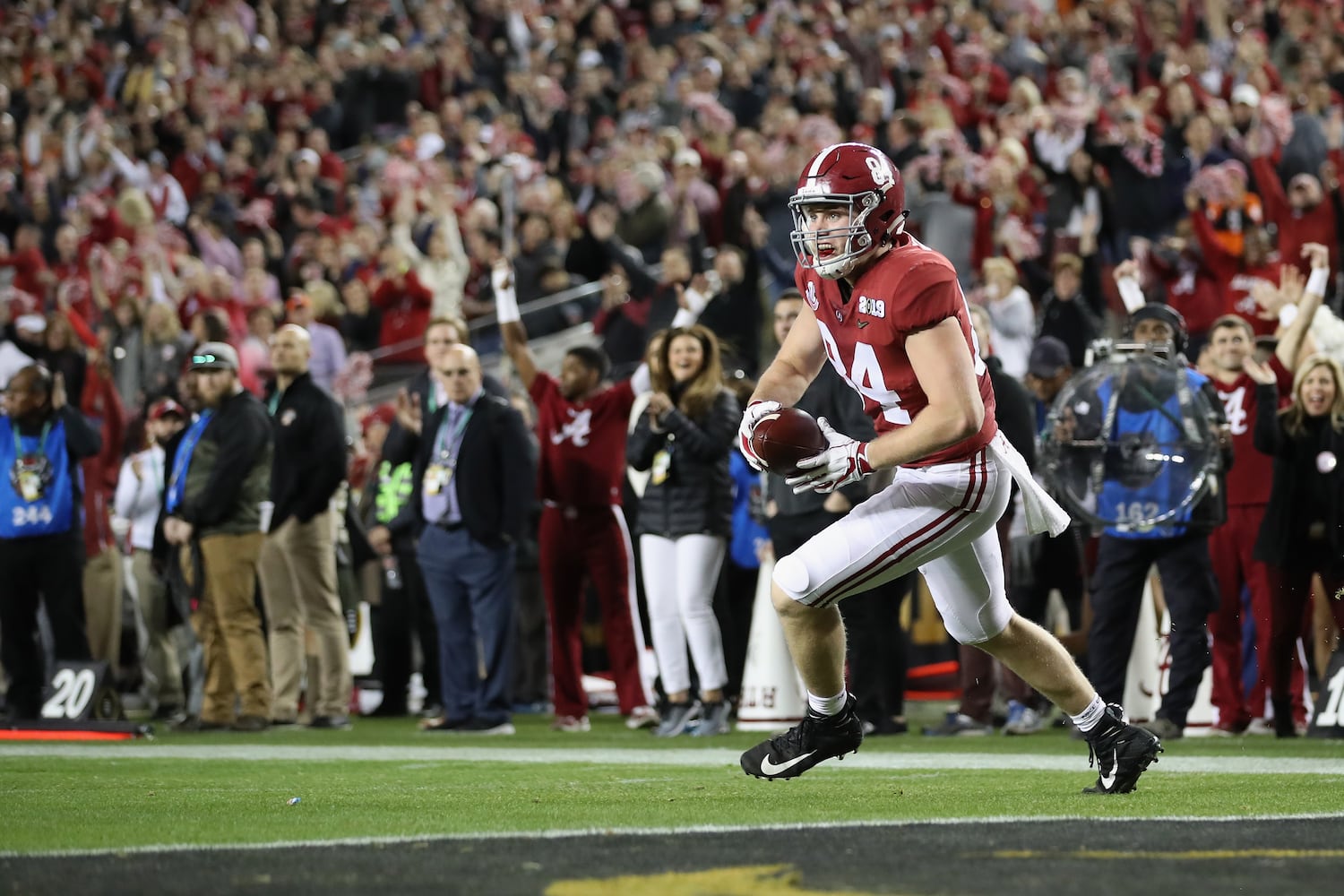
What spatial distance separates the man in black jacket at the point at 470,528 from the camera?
406 inches

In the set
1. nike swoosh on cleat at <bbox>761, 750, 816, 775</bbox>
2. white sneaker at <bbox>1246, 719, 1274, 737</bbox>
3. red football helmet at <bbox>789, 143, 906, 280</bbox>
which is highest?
red football helmet at <bbox>789, 143, 906, 280</bbox>

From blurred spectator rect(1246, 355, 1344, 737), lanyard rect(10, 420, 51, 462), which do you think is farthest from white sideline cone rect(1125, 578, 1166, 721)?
lanyard rect(10, 420, 51, 462)

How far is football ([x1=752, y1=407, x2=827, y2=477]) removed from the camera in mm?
5391

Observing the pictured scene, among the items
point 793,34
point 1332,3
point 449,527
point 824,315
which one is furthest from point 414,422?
point 1332,3

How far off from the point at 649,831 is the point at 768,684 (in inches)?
208

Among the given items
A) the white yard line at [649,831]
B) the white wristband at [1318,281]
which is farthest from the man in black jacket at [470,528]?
the white yard line at [649,831]

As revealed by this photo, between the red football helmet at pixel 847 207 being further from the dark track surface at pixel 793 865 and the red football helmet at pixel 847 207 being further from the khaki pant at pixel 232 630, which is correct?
the khaki pant at pixel 232 630

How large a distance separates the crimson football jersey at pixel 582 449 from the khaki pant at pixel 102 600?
3649 mm

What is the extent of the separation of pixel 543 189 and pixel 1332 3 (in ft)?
24.2

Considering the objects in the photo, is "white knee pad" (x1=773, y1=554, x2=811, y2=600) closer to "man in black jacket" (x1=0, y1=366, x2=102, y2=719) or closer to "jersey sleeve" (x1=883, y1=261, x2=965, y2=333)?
"jersey sleeve" (x1=883, y1=261, x2=965, y2=333)

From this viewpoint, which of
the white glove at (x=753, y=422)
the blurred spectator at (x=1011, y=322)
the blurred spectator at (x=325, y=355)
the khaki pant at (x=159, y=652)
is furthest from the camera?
the blurred spectator at (x=325, y=355)

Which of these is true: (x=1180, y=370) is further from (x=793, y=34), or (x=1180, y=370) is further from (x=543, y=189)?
(x=793, y=34)

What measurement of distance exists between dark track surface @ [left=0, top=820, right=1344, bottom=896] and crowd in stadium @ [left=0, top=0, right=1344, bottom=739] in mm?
4301

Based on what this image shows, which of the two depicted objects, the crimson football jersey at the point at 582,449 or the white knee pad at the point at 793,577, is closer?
the white knee pad at the point at 793,577
